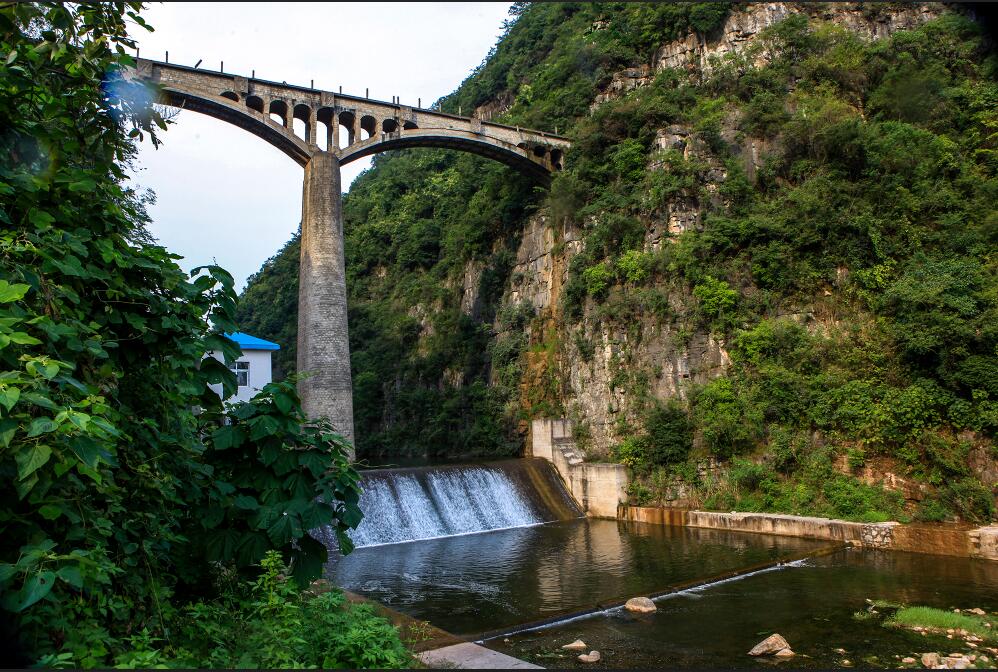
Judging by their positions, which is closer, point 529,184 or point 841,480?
point 841,480

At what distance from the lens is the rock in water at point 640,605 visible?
8.87 metres

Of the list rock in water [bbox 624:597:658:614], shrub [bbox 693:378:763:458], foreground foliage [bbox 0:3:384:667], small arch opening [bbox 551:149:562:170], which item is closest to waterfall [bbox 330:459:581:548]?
shrub [bbox 693:378:763:458]

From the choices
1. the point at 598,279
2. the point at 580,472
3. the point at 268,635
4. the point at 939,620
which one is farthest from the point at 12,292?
the point at 598,279

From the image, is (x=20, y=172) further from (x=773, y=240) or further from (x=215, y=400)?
(x=773, y=240)

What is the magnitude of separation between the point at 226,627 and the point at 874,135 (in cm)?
1978

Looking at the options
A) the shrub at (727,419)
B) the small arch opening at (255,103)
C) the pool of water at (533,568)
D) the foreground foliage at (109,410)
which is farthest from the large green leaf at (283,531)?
the small arch opening at (255,103)

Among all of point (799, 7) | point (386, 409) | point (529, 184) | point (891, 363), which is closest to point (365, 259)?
point (386, 409)

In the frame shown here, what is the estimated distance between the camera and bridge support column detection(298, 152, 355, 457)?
20.4m

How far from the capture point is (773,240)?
58.4 feet

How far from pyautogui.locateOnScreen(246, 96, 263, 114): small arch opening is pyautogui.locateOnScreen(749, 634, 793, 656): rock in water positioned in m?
20.7

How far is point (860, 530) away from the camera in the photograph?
12.4 m

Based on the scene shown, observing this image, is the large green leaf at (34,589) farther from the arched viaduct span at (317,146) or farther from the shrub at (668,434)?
the arched viaduct span at (317,146)

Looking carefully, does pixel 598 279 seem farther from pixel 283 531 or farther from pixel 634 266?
pixel 283 531

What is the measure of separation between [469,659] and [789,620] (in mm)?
5194
